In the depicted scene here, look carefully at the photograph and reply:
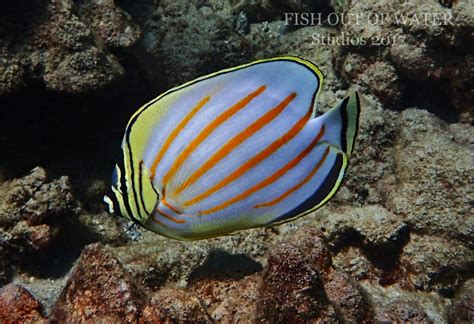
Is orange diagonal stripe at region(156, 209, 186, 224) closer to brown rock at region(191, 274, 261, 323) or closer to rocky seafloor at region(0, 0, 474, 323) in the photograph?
rocky seafloor at region(0, 0, 474, 323)

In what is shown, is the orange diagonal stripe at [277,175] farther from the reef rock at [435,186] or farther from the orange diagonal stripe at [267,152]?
the reef rock at [435,186]

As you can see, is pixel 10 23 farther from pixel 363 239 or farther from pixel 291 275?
pixel 363 239

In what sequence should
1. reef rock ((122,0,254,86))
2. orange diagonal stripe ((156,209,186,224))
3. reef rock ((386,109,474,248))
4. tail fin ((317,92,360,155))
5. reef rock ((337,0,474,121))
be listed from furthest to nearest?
reef rock ((122,0,254,86)) → reef rock ((337,0,474,121)) → reef rock ((386,109,474,248)) → orange diagonal stripe ((156,209,186,224)) → tail fin ((317,92,360,155))

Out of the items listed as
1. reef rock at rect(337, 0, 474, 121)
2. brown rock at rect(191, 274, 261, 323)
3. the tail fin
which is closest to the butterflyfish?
the tail fin

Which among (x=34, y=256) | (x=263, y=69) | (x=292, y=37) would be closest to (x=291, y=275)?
(x=263, y=69)

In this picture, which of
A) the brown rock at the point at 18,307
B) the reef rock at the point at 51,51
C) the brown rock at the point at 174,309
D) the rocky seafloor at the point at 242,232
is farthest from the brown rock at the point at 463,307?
the reef rock at the point at 51,51

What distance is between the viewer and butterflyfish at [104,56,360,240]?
1968mm

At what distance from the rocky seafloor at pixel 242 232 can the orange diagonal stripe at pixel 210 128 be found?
36.2 inches

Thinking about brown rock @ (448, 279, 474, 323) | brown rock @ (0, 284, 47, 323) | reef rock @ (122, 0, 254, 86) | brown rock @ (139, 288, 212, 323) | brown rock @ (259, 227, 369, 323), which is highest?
reef rock @ (122, 0, 254, 86)

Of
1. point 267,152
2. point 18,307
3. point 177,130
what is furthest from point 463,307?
point 18,307

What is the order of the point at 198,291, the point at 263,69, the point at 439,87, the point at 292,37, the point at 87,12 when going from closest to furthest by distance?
the point at 263,69 < the point at 198,291 < the point at 87,12 < the point at 439,87 < the point at 292,37

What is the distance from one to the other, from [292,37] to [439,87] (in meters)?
1.72

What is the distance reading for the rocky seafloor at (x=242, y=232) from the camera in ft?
8.85

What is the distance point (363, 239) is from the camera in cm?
364
